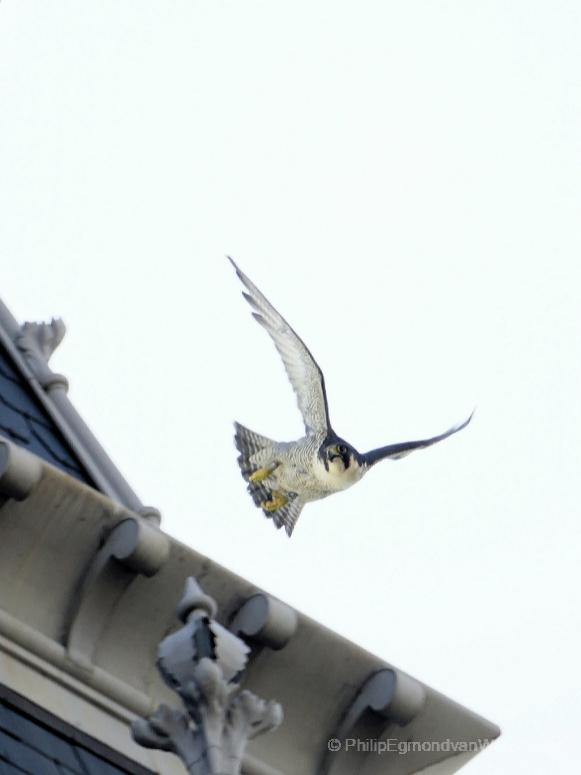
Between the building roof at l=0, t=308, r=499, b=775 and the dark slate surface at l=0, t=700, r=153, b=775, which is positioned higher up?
the building roof at l=0, t=308, r=499, b=775

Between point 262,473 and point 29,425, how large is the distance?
8.55 m

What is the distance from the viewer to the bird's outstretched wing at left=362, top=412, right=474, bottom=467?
63.2ft

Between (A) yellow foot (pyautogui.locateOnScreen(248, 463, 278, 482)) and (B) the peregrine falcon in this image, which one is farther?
(A) yellow foot (pyautogui.locateOnScreen(248, 463, 278, 482))

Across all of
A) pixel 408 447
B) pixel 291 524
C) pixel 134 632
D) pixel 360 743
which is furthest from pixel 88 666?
pixel 291 524

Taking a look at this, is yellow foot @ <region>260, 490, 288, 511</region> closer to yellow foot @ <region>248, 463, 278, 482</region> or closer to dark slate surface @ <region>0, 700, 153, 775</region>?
yellow foot @ <region>248, 463, 278, 482</region>

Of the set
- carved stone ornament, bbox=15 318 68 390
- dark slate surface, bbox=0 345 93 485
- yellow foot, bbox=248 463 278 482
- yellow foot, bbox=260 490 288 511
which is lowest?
dark slate surface, bbox=0 345 93 485

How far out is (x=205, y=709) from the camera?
29.5ft

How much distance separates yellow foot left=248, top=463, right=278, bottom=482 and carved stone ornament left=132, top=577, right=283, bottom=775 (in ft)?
38.6

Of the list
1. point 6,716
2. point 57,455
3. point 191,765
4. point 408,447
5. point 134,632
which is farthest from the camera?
point 408,447

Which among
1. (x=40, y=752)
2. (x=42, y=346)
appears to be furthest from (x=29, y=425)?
(x=40, y=752)

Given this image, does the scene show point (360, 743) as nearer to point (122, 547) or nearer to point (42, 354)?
point (122, 547)

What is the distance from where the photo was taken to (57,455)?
12.5 m

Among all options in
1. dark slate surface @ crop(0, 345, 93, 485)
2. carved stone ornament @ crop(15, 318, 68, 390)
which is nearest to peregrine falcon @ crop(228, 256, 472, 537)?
carved stone ornament @ crop(15, 318, 68, 390)

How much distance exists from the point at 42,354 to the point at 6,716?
2.87 m
